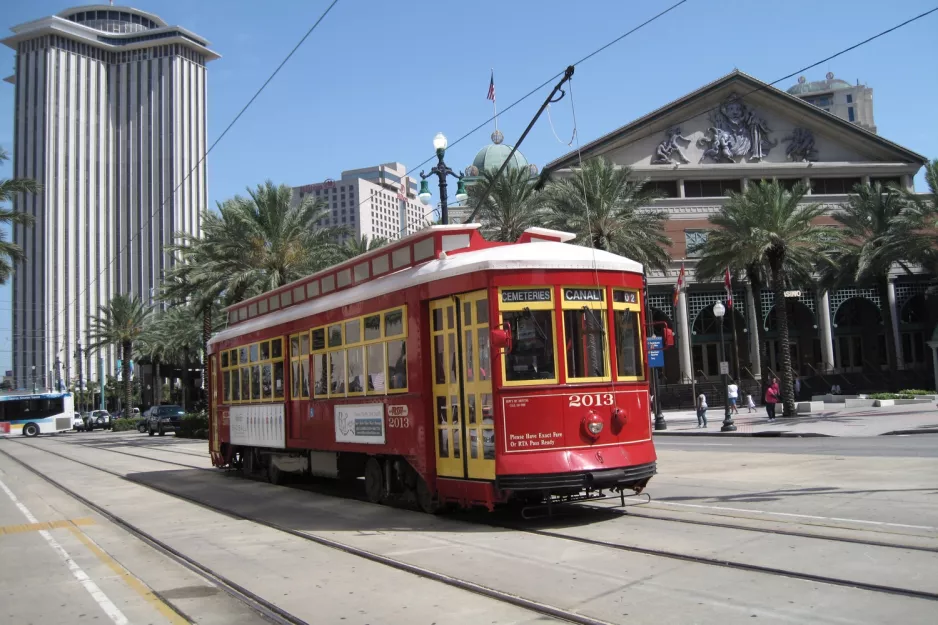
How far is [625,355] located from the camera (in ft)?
33.2

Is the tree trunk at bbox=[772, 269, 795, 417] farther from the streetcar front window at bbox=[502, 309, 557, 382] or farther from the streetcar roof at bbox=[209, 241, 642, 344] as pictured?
the streetcar front window at bbox=[502, 309, 557, 382]

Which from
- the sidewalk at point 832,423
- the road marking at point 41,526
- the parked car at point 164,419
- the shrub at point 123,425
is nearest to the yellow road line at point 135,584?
the road marking at point 41,526

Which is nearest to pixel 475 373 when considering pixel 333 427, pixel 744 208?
pixel 333 427

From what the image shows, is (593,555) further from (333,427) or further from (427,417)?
(333,427)

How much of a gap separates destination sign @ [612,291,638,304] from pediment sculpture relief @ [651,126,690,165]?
42699mm

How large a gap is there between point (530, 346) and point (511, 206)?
25169 millimetres

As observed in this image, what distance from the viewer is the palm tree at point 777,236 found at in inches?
1273

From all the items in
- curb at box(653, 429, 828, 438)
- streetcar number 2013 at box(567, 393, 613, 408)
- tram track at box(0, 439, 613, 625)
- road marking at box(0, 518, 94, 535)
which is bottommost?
curb at box(653, 429, 828, 438)

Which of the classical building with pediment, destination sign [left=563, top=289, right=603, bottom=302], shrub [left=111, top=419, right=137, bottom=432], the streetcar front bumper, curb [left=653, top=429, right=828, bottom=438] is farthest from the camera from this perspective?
shrub [left=111, top=419, right=137, bottom=432]

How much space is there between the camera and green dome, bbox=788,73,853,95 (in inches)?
5246

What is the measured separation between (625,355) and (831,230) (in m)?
26.7

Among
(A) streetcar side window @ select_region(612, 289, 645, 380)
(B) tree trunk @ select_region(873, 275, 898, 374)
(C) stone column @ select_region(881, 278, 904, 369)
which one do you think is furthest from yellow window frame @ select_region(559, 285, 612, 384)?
(C) stone column @ select_region(881, 278, 904, 369)

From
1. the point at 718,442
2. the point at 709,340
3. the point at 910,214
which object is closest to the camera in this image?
the point at 718,442

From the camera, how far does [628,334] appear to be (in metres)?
10.3
